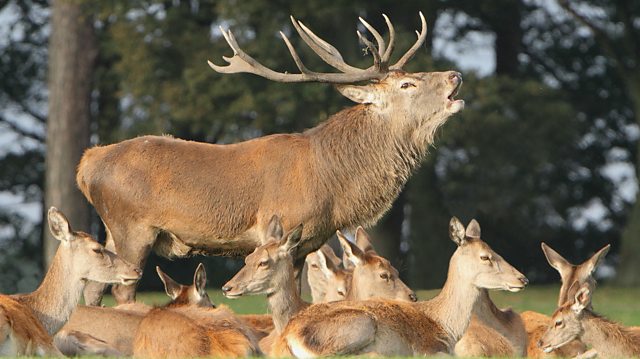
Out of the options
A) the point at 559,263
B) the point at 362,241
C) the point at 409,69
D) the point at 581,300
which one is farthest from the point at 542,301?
the point at 581,300

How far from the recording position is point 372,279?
11828mm

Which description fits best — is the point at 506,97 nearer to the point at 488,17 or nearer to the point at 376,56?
the point at 488,17

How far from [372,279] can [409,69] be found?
30.9 feet

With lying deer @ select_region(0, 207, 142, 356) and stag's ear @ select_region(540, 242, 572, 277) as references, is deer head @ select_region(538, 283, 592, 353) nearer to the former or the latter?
stag's ear @ select_region(540, 242, 572, 277)

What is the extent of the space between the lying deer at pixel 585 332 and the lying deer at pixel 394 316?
0.41m

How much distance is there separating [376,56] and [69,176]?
37.5 feet

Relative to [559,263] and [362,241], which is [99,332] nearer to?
[362,241]

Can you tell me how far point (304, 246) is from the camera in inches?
448

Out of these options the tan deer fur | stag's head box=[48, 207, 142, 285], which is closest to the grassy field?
stag's head box=[48, 207, 142, 285]

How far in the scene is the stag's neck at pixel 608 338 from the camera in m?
10.5

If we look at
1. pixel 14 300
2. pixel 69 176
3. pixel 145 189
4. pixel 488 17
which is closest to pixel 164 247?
pixel 145 189

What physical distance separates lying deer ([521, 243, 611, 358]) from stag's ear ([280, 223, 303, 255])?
188 centimetres

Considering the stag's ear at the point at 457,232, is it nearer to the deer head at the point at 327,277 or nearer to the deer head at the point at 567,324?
the deer head at the point at 567,324

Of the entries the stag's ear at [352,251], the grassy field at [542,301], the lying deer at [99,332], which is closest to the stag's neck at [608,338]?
the stag's ear at [352,251]
